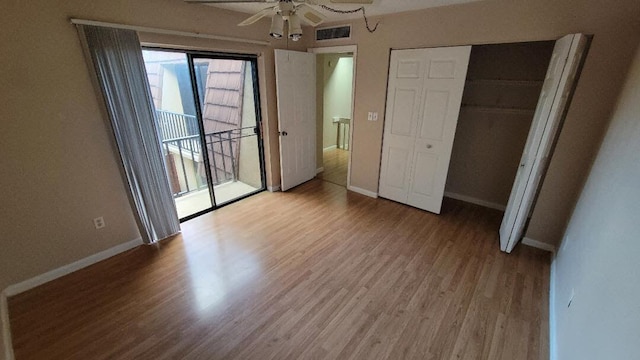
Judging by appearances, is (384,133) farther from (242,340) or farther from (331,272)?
(242,340)

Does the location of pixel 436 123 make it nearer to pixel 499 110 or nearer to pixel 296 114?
pixel 499 110

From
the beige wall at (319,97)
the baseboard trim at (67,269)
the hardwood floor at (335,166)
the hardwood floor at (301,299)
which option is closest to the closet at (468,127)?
the hardwood floor at (301,299)

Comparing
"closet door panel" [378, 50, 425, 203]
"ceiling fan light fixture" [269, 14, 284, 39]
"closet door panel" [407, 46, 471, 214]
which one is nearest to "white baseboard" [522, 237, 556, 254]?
"closet door panel" [407, 46, 471, 214]

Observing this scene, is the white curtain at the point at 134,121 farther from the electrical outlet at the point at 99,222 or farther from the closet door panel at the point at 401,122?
the closet door panel at the point at 401,122

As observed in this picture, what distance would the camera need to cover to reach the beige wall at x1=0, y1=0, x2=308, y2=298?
1846 mm

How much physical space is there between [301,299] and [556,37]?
121 inches

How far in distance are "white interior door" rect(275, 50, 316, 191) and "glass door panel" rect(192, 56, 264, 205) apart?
0.39m

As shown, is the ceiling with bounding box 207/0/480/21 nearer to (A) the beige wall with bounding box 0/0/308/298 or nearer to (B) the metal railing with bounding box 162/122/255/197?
(A) the beige wall with bounding box 0/0/308/298

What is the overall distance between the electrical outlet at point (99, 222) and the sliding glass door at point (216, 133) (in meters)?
1.01

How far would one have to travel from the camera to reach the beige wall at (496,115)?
2.98m

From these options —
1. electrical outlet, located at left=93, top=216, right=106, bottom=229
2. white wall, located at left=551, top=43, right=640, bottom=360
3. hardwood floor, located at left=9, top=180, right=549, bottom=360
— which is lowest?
hardwood floor, located at left=9, top=180, right=549, bottom=360

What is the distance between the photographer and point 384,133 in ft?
11.5

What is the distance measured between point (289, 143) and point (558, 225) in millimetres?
3251

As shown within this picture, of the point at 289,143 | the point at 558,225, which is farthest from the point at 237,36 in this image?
the point at 558,225
